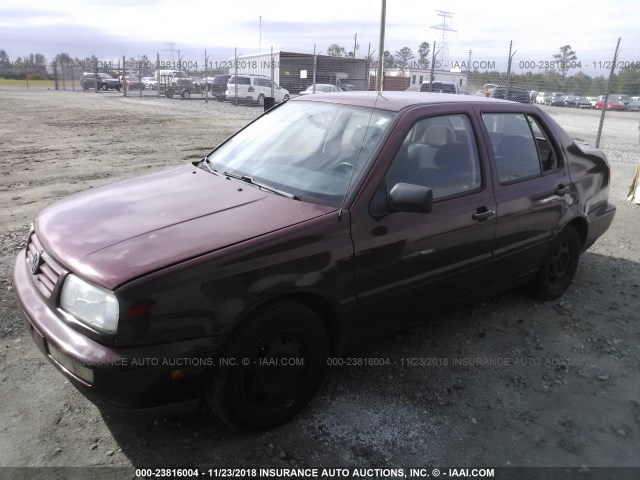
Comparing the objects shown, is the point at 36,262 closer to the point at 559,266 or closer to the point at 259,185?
the point at 259,185

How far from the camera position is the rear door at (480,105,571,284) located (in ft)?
11.9

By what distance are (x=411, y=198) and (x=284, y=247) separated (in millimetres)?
735

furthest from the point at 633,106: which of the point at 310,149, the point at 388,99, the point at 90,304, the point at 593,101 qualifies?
the point at 90,304

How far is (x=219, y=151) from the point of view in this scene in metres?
3.78

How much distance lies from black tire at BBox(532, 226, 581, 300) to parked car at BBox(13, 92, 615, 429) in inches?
6.7

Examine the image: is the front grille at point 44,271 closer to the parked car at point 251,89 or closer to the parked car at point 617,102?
the parked car at point 251,89

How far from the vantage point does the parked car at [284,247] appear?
2234mm

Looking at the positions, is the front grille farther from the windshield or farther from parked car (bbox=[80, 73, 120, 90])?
parked car (bbox=[80, 73, 120, 90])

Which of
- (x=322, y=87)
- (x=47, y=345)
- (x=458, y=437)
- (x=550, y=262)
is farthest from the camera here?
(x=322, y=87)

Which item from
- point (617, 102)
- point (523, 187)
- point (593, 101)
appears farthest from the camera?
point (593, 101)

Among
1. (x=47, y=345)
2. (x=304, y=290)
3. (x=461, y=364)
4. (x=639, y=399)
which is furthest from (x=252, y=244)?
(x=639, y=399)

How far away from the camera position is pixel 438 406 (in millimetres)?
2986

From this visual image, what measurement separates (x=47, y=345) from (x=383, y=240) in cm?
177

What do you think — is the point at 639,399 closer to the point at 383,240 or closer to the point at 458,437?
the point at 458,437
